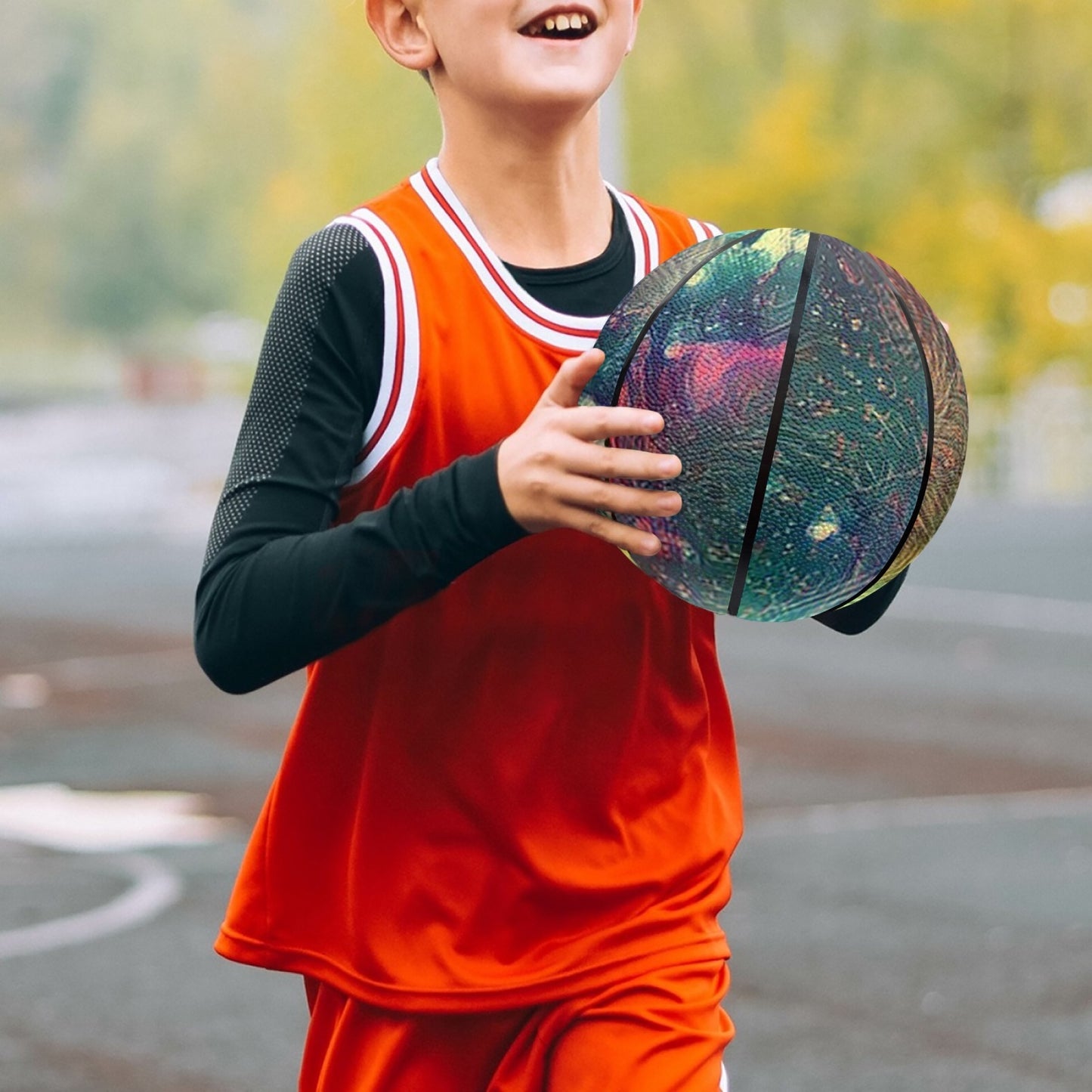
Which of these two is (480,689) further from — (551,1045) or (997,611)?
(997,611)

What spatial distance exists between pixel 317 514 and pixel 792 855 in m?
5.95

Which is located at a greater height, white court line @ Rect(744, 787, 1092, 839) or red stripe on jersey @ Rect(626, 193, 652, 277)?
red stripe on jersey @ Rect(626, 193, 652, 277)

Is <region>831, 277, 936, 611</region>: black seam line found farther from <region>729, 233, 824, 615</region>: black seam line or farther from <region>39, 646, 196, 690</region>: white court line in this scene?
<region>39, 646, 196, 690</region>: white court line

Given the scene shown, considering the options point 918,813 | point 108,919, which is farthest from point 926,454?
point 918,813

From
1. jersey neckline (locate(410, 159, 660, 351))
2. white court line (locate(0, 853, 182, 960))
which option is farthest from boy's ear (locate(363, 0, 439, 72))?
white court line (locate(0, 853, 182, 960))

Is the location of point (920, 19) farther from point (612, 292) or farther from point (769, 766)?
point (612, 292)

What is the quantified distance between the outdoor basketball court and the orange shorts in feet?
10.00

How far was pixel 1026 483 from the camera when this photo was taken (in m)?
30.4

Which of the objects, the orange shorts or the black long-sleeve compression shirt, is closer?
the black long-sleeve compression shirt

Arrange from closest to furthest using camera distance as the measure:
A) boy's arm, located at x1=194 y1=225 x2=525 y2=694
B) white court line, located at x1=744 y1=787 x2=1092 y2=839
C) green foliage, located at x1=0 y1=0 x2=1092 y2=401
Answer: boy's arm, located at x1=194 y1=225 x2=525 y2=694 → white court line, located at x1=744 y1=787 x2=1092 y2=839 → green foliage, located at x1=0 y1=0 x2=1092 y2=401

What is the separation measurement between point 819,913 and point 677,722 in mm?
4793

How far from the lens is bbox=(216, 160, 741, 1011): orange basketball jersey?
9.05 feet

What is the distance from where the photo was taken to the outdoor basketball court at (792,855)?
6.12 m

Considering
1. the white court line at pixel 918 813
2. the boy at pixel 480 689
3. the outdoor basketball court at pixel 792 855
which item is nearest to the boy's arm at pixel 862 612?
the boy at pixel 480 689
